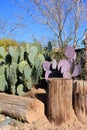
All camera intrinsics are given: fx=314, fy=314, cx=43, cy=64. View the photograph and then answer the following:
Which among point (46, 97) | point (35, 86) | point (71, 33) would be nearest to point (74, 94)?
point (46, 97)

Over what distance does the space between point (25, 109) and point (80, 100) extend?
35.6 inches

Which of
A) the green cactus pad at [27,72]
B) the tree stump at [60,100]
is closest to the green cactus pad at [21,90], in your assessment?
the green cactus pad at [27,72]

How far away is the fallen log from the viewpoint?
5070mm

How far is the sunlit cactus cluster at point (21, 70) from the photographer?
579 cm

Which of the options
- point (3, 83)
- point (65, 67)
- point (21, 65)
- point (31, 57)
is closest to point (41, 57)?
point (31, 57)

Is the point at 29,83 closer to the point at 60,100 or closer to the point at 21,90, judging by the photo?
the point at 21,90

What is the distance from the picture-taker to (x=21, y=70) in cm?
575

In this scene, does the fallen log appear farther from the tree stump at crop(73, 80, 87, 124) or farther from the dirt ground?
the tree stump at crop(73, 80, 87, 124)

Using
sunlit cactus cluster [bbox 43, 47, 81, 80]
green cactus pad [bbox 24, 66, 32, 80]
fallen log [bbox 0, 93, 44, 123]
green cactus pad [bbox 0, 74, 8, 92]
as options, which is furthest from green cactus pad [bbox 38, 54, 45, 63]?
fallen log [bbox 0, 93, 44, 123]

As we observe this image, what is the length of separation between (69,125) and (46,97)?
0.76 m

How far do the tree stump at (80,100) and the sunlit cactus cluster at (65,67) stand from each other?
577mm

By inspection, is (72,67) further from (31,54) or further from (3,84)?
(3,84)

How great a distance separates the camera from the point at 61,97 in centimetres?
490

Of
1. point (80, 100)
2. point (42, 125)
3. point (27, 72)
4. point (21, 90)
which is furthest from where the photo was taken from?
point (21, 90)
